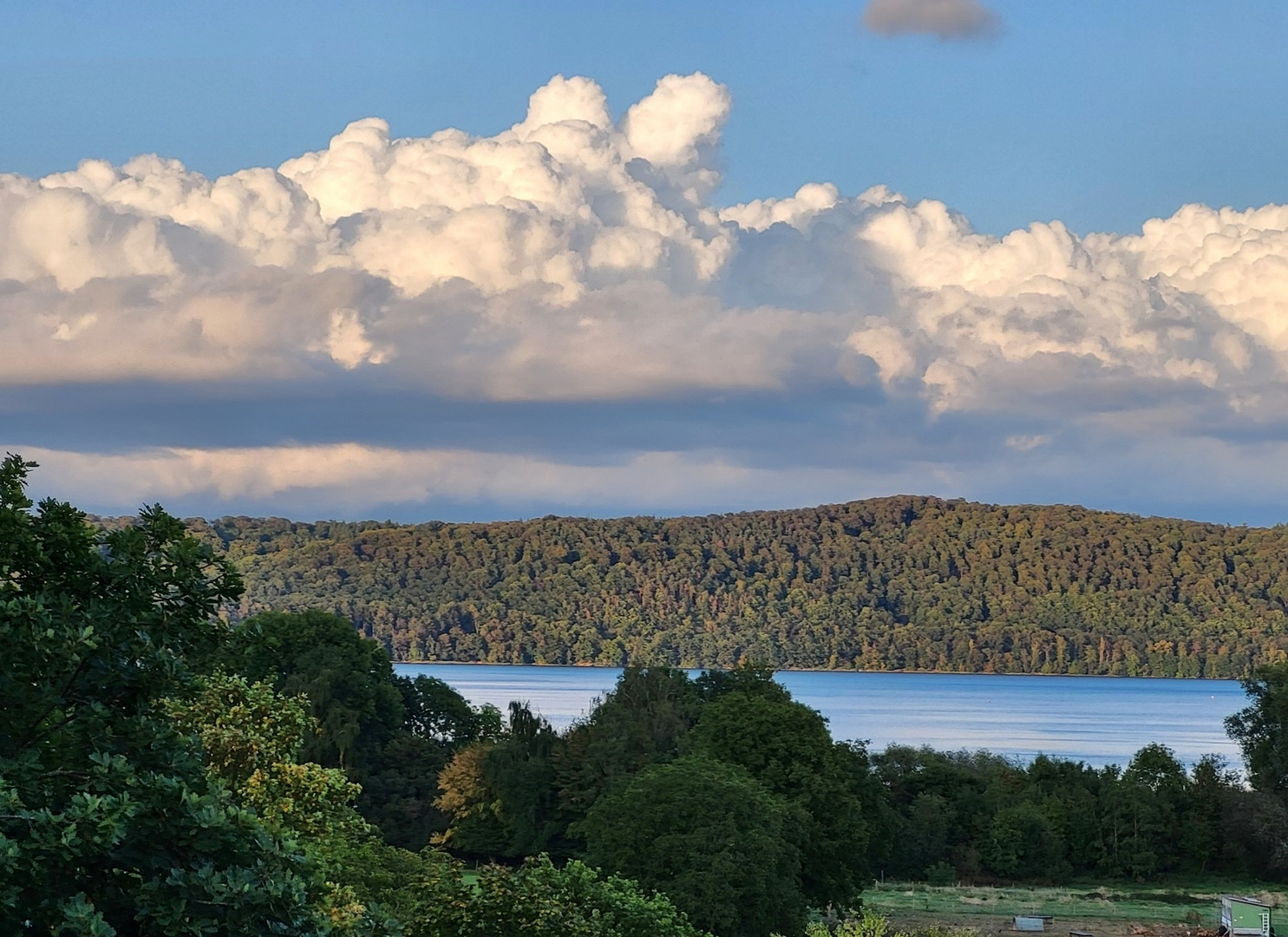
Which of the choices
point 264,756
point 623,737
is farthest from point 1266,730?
point 264,756

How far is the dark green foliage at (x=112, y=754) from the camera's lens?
11.6m

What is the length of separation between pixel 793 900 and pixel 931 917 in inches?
848

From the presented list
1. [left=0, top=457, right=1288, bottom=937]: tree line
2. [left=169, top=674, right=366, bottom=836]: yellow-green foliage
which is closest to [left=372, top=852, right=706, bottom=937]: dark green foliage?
[left=0, top=457, right=1288, bottom=937]: tree line

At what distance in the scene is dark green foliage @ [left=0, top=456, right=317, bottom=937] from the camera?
456 inches

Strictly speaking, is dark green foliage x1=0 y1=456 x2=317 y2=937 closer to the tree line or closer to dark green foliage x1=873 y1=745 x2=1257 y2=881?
the tree line

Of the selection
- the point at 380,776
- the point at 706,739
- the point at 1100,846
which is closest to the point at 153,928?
the point at 706,739

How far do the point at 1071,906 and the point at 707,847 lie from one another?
112 feet

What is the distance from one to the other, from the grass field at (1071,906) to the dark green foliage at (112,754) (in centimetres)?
4821

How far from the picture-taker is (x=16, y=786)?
39.3ft

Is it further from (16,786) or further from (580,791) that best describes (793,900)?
(16,786)

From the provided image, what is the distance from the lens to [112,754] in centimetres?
1286

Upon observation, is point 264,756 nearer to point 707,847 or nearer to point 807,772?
point 707,847

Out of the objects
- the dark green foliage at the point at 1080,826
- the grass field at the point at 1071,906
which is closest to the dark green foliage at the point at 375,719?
the grass field at the point at 1071,906

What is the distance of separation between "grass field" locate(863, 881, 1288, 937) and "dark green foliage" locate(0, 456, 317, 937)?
Result: 158 ft
